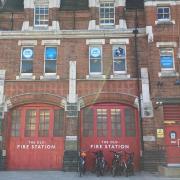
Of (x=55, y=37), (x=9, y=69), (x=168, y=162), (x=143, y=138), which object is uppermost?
(x=55, y=37)

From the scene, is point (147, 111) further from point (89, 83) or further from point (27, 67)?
point (27, 67)

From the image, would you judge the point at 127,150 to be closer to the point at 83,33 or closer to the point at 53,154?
the point at 53,154

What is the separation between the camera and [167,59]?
19406 mm

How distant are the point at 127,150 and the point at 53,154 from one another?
4519 millimetres

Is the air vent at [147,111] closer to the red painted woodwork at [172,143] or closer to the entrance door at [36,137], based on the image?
the red painted woodwork at [172,143]

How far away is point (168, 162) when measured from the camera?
1744 centimetres

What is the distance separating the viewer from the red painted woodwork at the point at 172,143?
58.0ft

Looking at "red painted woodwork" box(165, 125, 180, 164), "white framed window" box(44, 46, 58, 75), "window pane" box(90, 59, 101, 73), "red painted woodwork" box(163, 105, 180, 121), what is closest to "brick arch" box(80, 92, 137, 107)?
"window pane" box(90, 59, 101, 73)

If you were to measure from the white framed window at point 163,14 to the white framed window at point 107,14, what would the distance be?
301cm

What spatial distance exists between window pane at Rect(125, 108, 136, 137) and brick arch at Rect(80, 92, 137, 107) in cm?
53

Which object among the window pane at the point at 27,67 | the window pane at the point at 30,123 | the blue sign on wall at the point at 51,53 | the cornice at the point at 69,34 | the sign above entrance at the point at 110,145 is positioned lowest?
the sign above entrance at the point at 110,145

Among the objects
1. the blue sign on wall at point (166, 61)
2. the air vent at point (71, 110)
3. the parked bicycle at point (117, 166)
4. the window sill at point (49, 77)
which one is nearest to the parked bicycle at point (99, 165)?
the parked bicycle at point (117, 166)

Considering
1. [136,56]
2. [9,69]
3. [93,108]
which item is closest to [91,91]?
[93,108]

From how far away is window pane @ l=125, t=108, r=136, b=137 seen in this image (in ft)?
62.6
